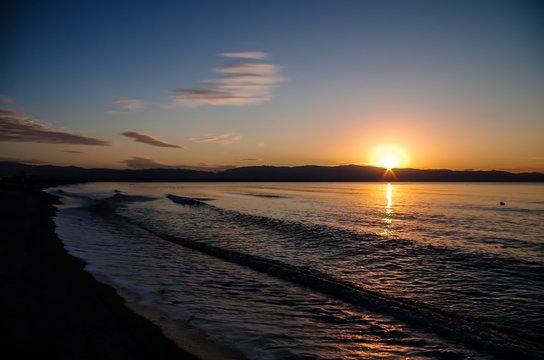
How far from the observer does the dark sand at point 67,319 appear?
19.7 feet

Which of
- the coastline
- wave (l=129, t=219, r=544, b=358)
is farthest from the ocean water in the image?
the coastline

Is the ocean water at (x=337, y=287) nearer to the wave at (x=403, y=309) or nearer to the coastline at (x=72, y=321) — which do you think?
the wave at (x=403, y=309)

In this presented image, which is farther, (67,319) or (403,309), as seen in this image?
(403,309)

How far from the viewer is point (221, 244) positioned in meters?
19.8

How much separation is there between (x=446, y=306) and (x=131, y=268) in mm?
10477

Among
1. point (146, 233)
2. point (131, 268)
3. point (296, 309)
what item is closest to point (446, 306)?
point (296, 309)

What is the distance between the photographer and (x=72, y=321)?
23.7 ft

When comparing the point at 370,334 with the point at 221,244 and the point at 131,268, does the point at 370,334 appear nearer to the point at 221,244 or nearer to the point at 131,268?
the point at 131,268

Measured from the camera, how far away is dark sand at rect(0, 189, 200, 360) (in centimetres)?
600

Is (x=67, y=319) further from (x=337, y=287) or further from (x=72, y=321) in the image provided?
(x=337, y=287)

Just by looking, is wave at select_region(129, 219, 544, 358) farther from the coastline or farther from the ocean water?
the coastline

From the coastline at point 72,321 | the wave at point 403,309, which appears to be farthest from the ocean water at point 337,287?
the coastline at point 72,321

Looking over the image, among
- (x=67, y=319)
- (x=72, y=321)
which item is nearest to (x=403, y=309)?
(x=72, y=321)

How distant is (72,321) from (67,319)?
18 centimetres
